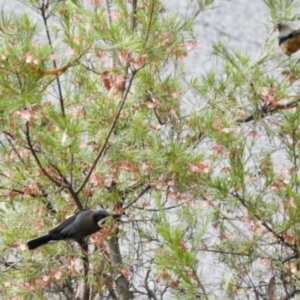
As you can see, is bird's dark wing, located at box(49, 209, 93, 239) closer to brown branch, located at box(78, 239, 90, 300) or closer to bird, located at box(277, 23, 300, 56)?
brown branch, located at box(78, 239, 90, 300)

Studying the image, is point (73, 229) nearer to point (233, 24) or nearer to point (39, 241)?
point (39, 241)

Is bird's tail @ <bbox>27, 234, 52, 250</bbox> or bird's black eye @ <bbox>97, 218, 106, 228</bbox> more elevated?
bird's black eye @ <bbox>97, 218, 106, 228</bbox>

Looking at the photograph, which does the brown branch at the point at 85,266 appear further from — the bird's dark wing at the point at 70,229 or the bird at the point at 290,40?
the bird at the point at 290,40

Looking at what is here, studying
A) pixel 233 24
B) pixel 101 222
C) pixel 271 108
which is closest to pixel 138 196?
pixel 101 222

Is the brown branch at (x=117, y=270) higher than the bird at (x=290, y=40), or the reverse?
the bird at (x=290, y=40)

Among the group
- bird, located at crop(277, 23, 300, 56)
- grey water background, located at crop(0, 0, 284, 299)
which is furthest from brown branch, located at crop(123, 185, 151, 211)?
grey water background, located at crop(0, 0, 284, 299)

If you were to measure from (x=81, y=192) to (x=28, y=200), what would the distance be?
97 mm

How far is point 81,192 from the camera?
1.19 metres

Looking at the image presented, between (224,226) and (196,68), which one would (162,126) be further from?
(196,68)

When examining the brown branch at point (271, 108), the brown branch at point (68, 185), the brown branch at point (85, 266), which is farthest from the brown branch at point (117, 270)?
the brown branch at point (271, 108)

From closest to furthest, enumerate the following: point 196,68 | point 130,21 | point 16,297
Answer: point 130,21, point 16,297, point 196,68

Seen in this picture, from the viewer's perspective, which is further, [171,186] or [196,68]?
[196,68]

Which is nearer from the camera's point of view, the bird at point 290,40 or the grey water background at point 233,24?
the bird at point 290,40

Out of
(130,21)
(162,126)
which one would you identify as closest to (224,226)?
(162,126)
